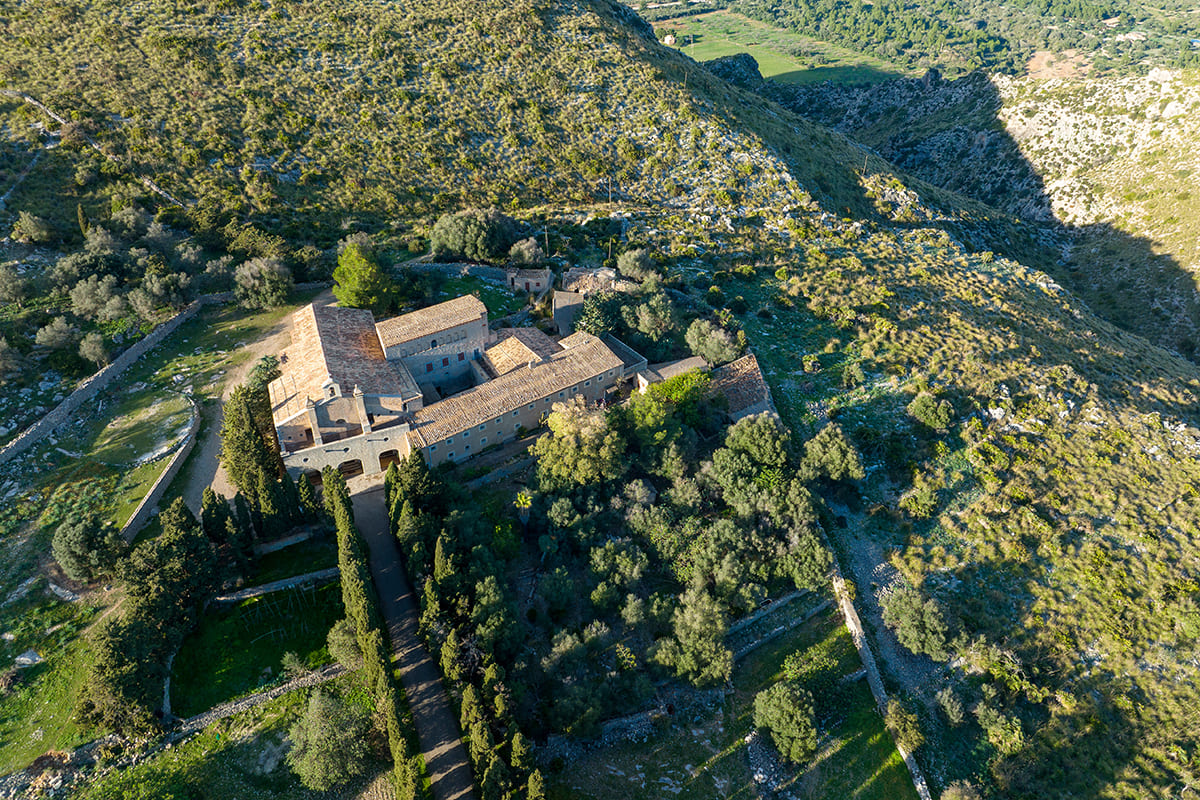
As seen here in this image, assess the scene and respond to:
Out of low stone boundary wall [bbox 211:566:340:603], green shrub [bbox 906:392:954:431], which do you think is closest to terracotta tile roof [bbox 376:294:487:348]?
low stone boundary wall [bbox 211:566:340:603]

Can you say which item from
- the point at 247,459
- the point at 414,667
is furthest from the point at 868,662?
the point at 247,459

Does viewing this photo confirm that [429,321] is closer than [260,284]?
Yes

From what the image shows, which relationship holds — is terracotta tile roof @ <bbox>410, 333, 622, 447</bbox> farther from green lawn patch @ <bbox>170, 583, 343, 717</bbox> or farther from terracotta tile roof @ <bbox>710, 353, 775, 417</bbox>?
green lawn patch @ <bbox>170, 583, 343, 717</bbox>

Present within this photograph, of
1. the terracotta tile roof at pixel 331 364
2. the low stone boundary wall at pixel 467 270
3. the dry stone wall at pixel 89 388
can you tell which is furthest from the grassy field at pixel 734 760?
the low stone boundary wall at pixel 467 270

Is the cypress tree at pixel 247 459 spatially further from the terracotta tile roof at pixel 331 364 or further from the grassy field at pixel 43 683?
the grassy field at pixel 43 683

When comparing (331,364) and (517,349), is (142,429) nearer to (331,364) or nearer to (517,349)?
(331,364)

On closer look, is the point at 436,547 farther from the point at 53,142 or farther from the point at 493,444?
the point at 53,142
